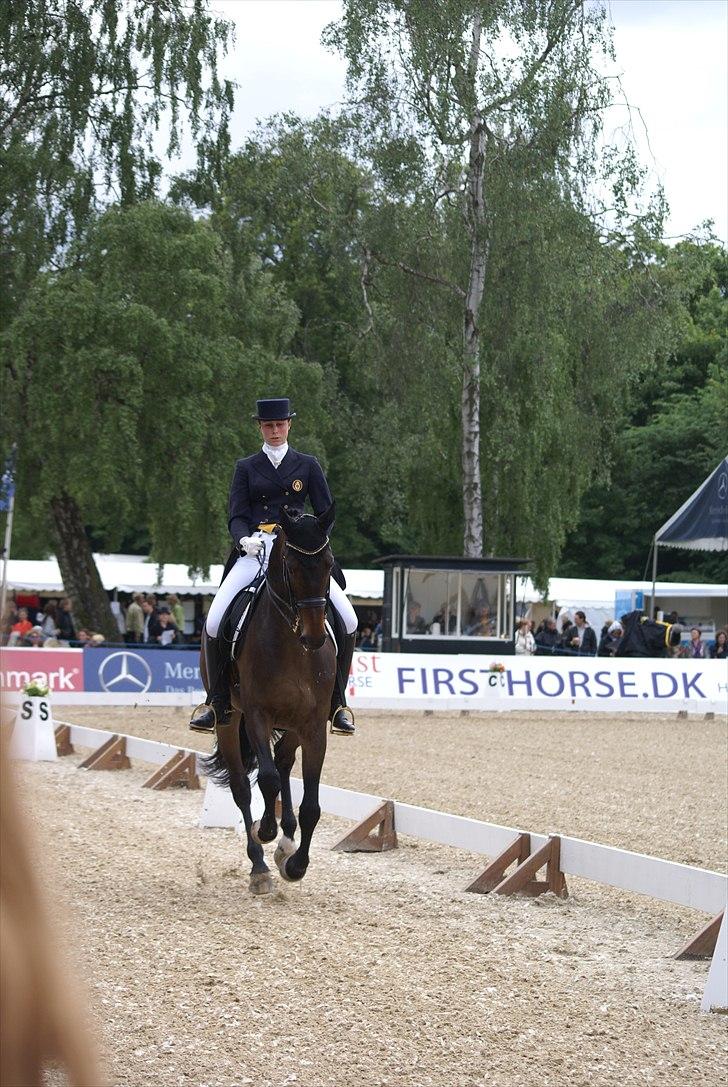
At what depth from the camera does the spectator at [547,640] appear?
31500 millimetres

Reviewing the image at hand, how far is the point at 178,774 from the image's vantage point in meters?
14.9

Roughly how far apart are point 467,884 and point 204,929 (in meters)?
2.58

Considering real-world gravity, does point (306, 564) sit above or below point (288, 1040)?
above

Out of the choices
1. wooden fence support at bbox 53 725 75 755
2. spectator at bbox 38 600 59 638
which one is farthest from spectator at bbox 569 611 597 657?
wooden fence support at bbox 53 725 75 755

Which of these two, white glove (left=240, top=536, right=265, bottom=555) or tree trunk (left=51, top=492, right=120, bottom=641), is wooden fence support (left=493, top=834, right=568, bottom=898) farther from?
tree trunk (left=51, top=492, right=120, bottom=641)

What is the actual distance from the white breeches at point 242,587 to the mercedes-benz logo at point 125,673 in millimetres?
15581

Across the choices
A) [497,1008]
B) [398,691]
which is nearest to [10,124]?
[398,691]

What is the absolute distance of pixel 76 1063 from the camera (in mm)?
1490

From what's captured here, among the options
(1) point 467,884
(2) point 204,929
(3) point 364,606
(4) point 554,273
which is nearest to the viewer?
(2) point 204,929

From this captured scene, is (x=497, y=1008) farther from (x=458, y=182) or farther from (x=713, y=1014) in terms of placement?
(x=458, y=182)

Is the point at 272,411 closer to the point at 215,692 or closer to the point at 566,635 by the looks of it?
the point at 215,692

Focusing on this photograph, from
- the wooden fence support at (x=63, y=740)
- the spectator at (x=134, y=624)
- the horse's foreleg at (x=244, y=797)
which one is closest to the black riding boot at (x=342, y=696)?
the horse's foreleg at (x=244, y=797)

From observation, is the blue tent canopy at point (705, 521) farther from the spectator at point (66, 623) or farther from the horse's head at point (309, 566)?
the horse's head at point (309, 566)

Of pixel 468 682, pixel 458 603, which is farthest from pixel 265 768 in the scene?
pixel 458 603
